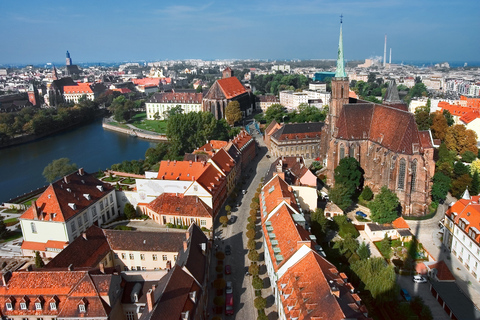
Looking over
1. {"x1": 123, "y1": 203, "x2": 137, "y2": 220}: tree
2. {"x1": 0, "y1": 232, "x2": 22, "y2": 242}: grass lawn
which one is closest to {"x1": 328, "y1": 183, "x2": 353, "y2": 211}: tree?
{"x1": 123, "y1": 203, "x2": 137, "y2": 220}: tree

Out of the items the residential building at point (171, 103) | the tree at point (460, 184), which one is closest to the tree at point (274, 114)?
the residential building at point (171, 103)

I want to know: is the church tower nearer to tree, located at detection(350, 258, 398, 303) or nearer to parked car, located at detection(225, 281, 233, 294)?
tree, located at detection(350, 258, 398, 303)

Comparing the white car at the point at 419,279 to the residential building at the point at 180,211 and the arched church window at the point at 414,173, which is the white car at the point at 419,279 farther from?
the residential building at the point at 180,211

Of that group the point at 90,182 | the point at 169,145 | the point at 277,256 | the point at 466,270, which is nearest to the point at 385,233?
the point at 466,270

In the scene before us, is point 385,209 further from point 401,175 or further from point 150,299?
point 150,299

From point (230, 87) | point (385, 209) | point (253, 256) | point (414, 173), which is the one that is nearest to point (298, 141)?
point (414, 173)

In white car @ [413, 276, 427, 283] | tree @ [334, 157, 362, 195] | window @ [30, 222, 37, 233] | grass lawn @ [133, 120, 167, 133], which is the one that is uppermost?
tree @ [334, 157, 362, 195]
